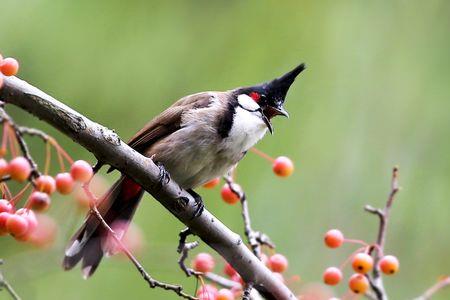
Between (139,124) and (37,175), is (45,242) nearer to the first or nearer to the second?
(37,175)

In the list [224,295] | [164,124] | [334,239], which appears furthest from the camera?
[164,124]

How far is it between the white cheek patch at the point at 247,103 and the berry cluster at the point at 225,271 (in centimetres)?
64

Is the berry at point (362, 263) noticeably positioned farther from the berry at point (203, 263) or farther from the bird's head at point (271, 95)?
the bird's head at point (271, 95)

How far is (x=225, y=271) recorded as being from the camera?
280 cm

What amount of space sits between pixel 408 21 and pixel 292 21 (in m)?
0.56

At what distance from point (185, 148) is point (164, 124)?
15cm

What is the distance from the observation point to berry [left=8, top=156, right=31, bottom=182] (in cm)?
192

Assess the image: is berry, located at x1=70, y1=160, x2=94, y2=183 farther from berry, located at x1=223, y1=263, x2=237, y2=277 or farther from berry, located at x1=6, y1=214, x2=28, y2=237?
berry, located at x1=223, y1=263, x2=237, y2=277

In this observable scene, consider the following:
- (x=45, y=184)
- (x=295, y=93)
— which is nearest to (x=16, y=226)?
(x=45, y=184)

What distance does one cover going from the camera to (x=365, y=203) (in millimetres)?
3637

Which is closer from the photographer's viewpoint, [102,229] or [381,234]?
[381,234]

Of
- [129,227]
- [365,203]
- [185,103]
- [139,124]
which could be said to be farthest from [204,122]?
[365,203]

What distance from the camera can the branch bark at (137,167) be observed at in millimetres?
1934

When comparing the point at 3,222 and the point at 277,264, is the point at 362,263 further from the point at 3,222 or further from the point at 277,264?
the point at 3,222
